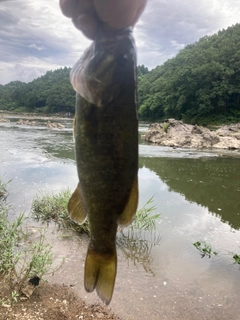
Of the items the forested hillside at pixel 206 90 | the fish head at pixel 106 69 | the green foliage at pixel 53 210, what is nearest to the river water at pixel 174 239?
the green foliage at pixel 53 210

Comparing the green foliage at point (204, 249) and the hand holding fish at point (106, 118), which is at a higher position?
the hand holding fish at point (106, 118)

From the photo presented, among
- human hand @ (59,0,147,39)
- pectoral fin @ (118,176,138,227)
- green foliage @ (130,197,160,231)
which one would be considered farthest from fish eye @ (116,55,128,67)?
green foliage @ (130,197,160,231)

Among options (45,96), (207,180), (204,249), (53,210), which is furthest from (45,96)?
(204,249)

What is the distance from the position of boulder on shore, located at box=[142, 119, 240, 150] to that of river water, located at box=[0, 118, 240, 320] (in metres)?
8.54

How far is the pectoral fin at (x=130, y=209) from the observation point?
1.84 metres

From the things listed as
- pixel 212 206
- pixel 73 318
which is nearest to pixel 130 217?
pixel 73 318

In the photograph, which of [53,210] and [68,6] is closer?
[68,6]

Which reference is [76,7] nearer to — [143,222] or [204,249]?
[204,249]

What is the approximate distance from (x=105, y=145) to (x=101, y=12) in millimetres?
661

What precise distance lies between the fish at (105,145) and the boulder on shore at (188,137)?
27.1 meters

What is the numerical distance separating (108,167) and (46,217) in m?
8.60

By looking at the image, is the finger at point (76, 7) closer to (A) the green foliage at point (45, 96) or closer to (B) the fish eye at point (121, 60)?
(B) the fish eye at point (121, 60)

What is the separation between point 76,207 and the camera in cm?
201

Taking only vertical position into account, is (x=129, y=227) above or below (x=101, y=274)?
below
